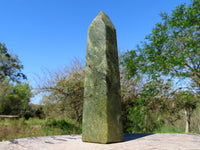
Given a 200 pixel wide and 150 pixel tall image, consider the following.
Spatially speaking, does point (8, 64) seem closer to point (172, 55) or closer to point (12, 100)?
point (12, 100)

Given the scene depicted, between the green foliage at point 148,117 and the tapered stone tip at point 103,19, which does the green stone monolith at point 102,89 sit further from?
the green foliage at point 148,117

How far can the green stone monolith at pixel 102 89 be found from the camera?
147 inches

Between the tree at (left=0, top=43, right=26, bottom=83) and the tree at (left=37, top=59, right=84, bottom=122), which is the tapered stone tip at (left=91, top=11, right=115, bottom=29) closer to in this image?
the tree at (left=37, top=59, right=84, bottom=122)

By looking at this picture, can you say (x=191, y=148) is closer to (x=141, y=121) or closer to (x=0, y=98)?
(x=141, y=121)

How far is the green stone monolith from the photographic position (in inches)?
147

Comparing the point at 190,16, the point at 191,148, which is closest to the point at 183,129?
the point at 190,16

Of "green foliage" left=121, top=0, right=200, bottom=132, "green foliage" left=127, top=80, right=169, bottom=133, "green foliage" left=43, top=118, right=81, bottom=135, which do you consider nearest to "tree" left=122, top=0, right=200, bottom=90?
"green foliage" left=121, top=0, right=200, bottom=132

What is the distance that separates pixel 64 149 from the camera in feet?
10.8

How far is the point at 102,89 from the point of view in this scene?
381 centimetres

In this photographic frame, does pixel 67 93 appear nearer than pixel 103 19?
No

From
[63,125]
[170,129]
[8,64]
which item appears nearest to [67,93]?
[63,125]

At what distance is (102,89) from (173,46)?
3.56 m

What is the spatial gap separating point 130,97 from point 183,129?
436 centimetres

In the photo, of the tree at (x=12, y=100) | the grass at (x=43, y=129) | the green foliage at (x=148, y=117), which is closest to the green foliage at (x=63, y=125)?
the grass at (x=43, y=129)
